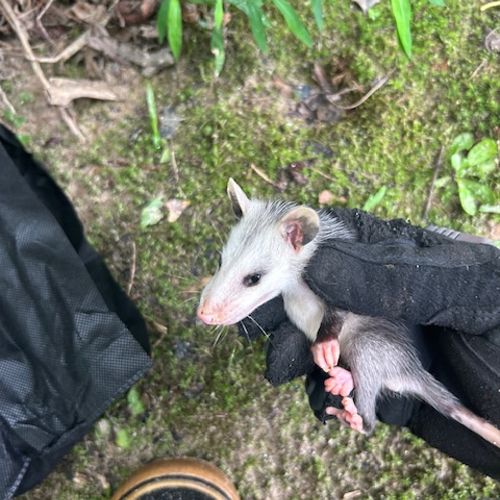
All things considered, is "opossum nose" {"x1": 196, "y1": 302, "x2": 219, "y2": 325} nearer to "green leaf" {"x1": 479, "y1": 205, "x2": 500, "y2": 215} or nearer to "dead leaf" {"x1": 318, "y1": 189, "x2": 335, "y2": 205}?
"dead leaf" {"x1": 318, "y1": 189, "x2": 335, "y2": 205}

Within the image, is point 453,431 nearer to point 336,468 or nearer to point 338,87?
point 336,468

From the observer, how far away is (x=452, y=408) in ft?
6.49

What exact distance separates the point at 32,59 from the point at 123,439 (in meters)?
1.66

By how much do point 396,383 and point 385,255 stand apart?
0.49m

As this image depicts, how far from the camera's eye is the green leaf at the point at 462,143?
270cm

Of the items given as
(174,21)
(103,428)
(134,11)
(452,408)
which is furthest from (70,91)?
(452,408)

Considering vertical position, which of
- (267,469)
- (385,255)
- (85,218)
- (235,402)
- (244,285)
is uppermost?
(385,255)

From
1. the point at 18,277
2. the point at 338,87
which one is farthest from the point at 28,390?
the point at 338,87

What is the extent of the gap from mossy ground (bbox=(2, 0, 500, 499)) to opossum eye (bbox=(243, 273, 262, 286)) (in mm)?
721

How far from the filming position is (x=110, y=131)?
279 centimetres

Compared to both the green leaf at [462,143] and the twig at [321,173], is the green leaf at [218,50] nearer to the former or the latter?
the twig at [321,173]

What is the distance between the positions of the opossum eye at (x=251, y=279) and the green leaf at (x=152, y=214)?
0.86m

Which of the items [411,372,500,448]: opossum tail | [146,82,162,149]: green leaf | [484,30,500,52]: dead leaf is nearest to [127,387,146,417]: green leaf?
[146,82,162,149]: green leaf

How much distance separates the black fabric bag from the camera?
2148mm
